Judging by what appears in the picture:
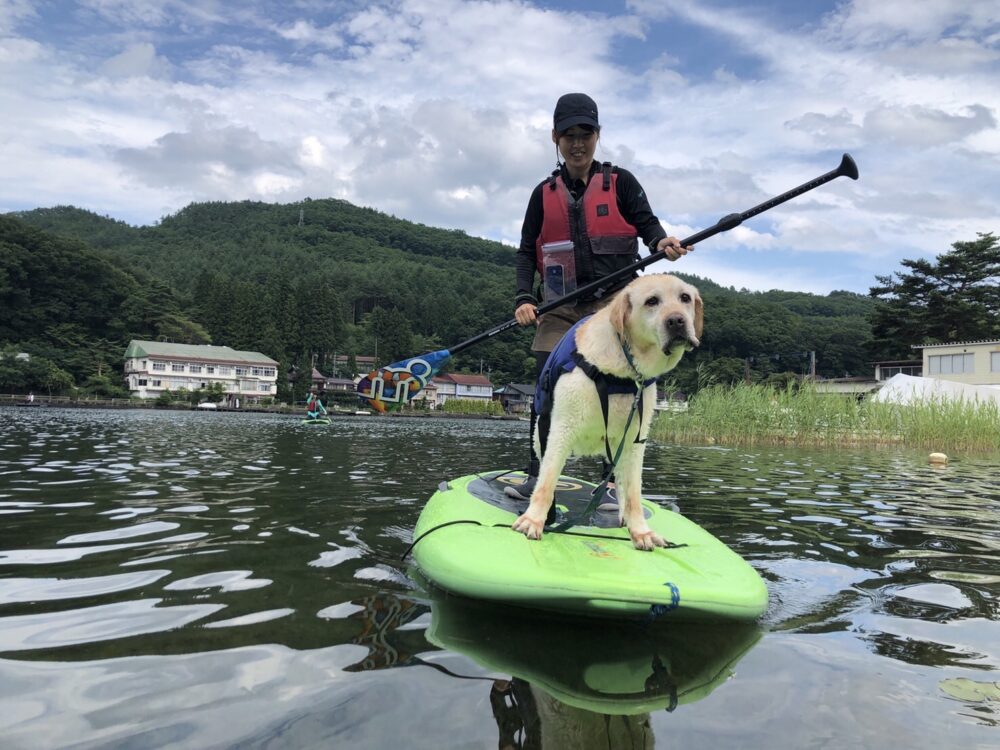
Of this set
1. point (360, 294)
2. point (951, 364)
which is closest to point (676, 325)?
point (951, 364)

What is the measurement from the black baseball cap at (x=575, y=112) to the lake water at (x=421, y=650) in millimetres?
3364

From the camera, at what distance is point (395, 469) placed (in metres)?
10.7

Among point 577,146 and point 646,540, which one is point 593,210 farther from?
point 646,540

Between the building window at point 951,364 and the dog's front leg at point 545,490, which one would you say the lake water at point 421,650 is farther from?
the building window at point 951,364

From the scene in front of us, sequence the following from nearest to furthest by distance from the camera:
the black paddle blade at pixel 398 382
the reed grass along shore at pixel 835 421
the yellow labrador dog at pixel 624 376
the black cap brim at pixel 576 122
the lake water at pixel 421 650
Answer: the lake water at pixel 421 650, the yellow labrador dog at pixel 624 376, the black cap brim at pixel 576 122, the black paddle blade at pixel 398 382, the reed grass along shore at pixel 835 421

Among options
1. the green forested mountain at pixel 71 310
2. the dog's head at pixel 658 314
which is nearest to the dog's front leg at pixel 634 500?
the dog's head at pixel 658 314

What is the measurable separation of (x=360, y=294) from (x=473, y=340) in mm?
133032

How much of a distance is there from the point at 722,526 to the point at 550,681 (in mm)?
3776

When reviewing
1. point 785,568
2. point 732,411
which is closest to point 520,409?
point 732,411

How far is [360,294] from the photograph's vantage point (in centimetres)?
13488

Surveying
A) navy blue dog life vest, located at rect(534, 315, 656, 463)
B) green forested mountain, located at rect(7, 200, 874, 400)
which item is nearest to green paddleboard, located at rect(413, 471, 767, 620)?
navy blue dog life vest, located at rect(534, 315, 656, 463)

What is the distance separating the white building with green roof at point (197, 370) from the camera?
86.1m

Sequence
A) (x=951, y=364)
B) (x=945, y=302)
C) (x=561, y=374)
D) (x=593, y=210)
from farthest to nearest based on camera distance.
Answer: (x=945, y=302) < (x=951, y=364) < (x=593, y=210) < (x=561, y=374)

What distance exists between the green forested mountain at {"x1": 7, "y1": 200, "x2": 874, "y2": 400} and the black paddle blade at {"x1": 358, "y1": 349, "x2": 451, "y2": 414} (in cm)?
6184
